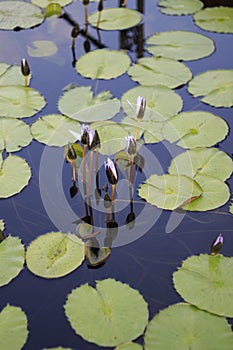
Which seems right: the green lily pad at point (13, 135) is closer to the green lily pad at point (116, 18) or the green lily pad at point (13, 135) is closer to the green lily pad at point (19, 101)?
the green lily pad at point (19, 101)

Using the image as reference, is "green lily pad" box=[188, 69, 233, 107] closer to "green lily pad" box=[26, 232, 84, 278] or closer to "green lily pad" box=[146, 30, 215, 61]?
"green lily pad" box=[146, 30, 215, 61]

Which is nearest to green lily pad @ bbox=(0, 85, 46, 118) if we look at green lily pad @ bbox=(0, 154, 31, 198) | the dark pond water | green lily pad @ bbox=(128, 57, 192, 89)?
the dark pond water

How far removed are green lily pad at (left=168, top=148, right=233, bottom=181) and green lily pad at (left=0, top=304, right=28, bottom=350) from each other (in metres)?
0.75

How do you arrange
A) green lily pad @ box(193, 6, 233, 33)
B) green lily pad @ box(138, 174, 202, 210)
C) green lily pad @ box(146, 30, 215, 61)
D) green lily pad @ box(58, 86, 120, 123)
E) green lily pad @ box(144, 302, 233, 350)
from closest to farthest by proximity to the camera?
green lily pad @ box(144, 302, 233, 350), green lily pad @ box(138, 174, 202, 210), green lily pad @ box(58, 86, 120, 123), green lily pad @ box(146, 30, 215, 61), green lily pad @ box(193, 6, 233, 33)

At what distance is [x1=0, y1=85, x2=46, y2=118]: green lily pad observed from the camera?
2145mm

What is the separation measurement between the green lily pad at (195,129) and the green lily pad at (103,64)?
0.44 m

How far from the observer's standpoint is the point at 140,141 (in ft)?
6.61

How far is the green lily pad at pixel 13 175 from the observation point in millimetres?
1815

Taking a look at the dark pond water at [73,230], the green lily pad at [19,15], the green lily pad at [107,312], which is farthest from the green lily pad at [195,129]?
the green lily pad at [19,15]

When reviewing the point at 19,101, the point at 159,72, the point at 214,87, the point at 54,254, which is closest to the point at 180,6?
the point at 159,72

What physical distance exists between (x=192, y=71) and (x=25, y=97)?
780 mm

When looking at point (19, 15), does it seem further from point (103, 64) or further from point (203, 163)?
point (203, 163)

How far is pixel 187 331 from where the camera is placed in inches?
54.7

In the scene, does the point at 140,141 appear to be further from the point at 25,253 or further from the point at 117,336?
the point at 117,336
